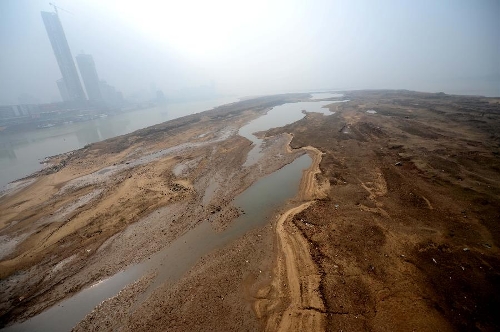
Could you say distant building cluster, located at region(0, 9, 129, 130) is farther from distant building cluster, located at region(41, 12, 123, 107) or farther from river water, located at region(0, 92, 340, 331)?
river water, located at region(0, 92, 340, 331)

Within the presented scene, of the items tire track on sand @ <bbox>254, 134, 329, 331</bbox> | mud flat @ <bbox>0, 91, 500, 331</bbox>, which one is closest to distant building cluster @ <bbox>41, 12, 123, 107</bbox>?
mud flat @ <bbox>0, 91, 500, 331</bbox>

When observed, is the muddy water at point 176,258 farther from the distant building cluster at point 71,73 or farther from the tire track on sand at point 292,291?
the distant building cluster at point 71,73

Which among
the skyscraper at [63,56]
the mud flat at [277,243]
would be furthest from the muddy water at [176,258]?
the skyscraper at [63,56]

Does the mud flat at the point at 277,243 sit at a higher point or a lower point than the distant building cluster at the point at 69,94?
lower

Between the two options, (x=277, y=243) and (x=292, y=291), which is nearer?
(x=292, y=291)

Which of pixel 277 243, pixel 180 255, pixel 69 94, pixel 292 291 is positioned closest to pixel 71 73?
pixel 69 94

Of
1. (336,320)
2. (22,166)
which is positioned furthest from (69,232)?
(22,166)

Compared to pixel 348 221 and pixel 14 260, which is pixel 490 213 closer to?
pixel 348 221

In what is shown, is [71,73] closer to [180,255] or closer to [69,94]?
[69,94]
